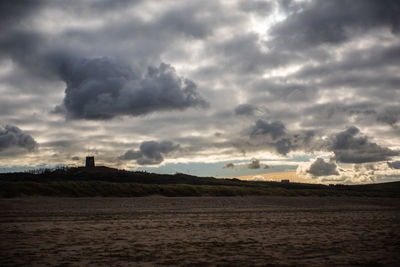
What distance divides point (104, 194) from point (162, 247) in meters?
31.3

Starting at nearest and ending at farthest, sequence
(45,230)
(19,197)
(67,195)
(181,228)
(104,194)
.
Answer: (45,230), (181,228), (19,197), (67,195), (104,194)

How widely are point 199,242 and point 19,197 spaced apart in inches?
1090

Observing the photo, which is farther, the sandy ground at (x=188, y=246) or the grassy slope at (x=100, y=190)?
the grassy slope at (x=100, y=190)

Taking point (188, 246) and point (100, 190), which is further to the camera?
point (100, 190)

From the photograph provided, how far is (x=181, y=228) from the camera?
15742mm

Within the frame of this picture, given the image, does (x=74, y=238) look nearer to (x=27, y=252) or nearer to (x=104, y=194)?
(x=27, y=252)

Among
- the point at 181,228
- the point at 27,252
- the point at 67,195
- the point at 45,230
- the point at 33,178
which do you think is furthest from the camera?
the point at 33,178

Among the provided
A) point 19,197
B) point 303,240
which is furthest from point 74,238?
point 19,197

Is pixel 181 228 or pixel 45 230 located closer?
pixel 45 230

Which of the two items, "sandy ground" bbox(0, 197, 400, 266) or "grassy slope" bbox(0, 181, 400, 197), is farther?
"grassy slope" bbox(0, 181, 400, 197)

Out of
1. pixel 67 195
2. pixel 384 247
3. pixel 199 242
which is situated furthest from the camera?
pixel 67 195

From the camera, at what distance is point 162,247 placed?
10.8 m

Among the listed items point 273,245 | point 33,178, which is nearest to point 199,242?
point 273,245

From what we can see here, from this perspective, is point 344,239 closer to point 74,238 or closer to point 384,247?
point 384,247
